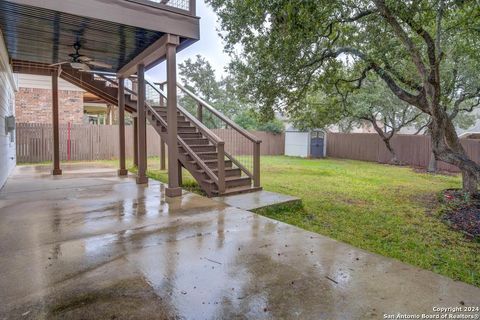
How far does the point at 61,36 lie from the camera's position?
18.2 ft

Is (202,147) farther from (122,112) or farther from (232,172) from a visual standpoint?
(122,112)

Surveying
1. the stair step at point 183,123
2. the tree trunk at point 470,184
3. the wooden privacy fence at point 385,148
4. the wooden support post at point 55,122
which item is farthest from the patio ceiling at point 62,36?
the wooden privacy fence at point 385,148

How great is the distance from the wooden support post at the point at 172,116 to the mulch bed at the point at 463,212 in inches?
174

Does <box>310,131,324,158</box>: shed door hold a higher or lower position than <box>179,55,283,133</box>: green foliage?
lower

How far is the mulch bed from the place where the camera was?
457 cm

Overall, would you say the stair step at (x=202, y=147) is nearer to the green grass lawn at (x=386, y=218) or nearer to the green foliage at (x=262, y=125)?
the green grass lawn at (x=386, y=218)

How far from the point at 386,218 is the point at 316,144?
42.3ft

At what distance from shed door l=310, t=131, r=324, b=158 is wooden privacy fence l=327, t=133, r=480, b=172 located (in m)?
0.55

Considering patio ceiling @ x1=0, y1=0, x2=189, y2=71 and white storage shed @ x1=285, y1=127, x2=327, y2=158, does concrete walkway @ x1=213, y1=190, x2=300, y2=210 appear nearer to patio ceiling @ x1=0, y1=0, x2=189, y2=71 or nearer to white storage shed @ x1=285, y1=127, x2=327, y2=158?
patio ceiling @ x1=0, y1=0, x2=189, y2=71

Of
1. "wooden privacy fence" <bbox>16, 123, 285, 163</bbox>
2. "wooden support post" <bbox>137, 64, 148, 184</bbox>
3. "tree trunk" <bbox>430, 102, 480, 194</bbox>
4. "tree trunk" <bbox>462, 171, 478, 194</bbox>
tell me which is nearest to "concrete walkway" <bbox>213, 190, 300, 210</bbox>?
"wooden support post" <bbox>137, 64, 148, 184</bbox>

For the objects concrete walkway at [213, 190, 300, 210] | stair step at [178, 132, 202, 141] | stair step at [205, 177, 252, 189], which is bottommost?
concrete walkway at [213, 190, 300, 210]

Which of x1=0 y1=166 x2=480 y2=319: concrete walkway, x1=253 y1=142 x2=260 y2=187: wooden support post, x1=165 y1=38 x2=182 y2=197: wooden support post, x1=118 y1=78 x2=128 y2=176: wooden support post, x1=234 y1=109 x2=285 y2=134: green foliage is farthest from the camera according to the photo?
x1=234 y1=109 x2=285 y2=134: green foliage

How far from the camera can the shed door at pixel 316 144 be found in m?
17.6

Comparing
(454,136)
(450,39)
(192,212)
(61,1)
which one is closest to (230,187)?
(192,212)
